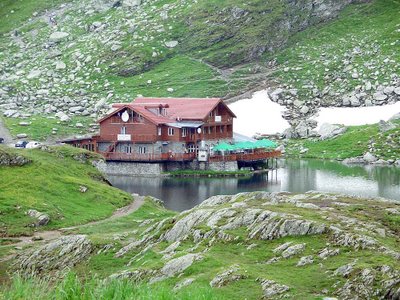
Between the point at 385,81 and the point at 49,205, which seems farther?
the point at 385,81

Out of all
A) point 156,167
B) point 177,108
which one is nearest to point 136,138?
point 156,167

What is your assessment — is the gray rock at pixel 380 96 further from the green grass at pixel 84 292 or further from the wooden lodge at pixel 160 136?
the green grass at pixel 84 292

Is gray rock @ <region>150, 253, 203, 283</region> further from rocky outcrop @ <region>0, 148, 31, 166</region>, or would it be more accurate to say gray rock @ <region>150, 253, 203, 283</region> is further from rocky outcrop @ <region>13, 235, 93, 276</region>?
rocky outcrop @ <region>0, 148, 31, 166</region>

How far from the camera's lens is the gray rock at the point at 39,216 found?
236 ft

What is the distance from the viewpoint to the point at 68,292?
2562cm

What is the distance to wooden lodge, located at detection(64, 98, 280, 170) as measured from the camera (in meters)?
141

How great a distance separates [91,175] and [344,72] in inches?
4087

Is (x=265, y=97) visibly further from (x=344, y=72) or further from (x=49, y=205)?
(x=49, y=205)

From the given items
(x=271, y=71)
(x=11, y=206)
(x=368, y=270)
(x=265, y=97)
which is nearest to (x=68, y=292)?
(x=368, y=270)

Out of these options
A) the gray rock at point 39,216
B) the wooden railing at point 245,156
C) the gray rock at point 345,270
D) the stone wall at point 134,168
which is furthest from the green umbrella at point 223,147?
the gray rock at point 345,270

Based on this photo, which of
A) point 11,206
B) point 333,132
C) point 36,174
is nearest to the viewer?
point 11,206

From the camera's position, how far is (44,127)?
154375 mm

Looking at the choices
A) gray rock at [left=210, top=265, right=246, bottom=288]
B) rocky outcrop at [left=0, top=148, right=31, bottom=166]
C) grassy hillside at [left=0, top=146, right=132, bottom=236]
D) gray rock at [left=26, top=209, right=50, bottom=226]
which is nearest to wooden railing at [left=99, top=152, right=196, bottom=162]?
grassy hillside at [left=0, top=146, right=132, bottom=236]

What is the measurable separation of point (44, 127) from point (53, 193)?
7589 cm
